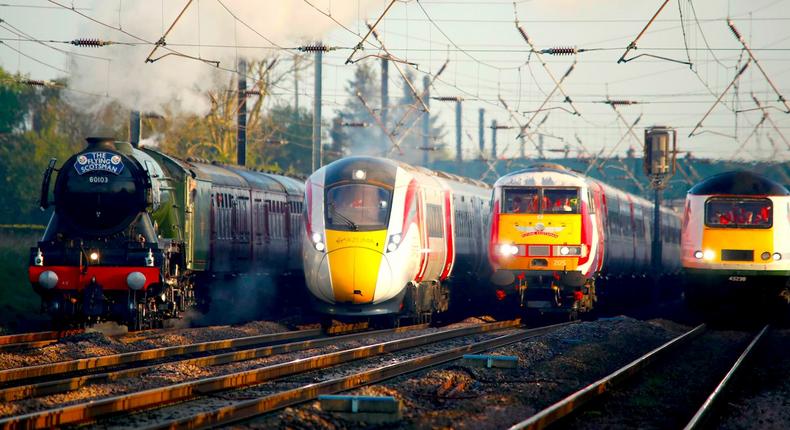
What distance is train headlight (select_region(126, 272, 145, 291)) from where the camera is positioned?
1983cm

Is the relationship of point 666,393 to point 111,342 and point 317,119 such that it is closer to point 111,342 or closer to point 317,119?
point 111,342

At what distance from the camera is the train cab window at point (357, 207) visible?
21.4 metres

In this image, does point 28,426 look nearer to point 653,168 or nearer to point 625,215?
point 625,215

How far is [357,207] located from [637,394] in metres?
8.73

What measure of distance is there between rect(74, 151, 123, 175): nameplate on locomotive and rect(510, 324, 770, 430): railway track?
9.89 metres

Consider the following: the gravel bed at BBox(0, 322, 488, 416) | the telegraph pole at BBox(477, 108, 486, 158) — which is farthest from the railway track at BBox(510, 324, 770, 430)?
the telegraph pole at BBox(477, 108, 486, 158)

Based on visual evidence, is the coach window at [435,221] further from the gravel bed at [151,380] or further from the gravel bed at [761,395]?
the gravel bed at [761,395]

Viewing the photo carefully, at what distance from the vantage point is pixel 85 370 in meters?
15.2

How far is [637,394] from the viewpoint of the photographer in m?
14.0

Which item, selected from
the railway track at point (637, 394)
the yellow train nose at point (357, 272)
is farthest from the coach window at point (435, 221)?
the railway track at point (637, 394)

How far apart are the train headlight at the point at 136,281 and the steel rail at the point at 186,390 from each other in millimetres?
4333

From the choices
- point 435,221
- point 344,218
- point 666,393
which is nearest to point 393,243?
point 344,218

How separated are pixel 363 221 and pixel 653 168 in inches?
811

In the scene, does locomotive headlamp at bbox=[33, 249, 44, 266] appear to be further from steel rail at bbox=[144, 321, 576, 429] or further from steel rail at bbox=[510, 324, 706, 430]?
steel rail at bbox=[510, 324, 706, 430]
